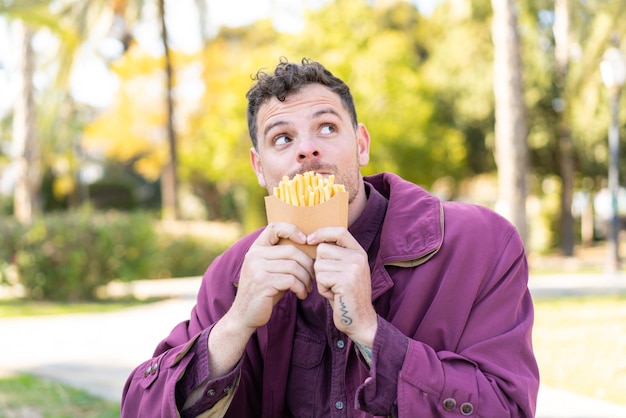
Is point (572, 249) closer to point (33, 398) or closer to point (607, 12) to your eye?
point (607, 12)

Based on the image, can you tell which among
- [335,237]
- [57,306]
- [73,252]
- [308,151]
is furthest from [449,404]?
[73,252]

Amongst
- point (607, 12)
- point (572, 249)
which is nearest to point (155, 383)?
point (607, 12)

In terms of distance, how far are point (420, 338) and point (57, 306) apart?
35.8 feet

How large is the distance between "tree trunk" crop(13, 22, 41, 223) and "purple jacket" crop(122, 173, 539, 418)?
48.1 feet

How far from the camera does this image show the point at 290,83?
2.54m

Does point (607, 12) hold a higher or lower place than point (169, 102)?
higher

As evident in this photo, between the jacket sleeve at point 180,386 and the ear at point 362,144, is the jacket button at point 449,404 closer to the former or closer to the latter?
the jacket sleeve at point 180,386

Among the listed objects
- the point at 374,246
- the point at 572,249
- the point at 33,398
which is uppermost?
the point at 374,246

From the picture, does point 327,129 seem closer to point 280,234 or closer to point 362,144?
point 362,144

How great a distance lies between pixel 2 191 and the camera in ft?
113

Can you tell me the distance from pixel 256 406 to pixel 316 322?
0.38 meters

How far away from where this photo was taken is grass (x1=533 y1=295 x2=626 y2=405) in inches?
202

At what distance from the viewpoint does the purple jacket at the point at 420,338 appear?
2018mm

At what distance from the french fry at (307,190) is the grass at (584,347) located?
333cm
